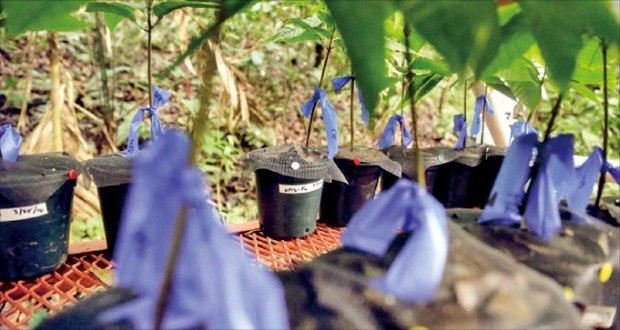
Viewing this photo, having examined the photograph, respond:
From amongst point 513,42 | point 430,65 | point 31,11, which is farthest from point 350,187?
point 31,11

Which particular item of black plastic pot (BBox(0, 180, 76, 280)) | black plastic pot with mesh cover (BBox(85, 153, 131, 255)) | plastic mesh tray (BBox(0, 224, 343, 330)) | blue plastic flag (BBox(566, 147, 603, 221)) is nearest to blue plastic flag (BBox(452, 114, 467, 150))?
plastic mesh tray (BBox(0, 224, 343, 330))

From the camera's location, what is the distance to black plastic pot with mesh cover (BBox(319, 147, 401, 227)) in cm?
110

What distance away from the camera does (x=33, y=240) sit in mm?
797

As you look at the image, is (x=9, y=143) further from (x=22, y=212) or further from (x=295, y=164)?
(x=295, y=164)

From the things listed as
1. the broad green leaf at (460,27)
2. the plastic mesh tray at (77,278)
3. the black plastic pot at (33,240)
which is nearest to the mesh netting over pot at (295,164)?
the plastic mesh tray at (77,278)

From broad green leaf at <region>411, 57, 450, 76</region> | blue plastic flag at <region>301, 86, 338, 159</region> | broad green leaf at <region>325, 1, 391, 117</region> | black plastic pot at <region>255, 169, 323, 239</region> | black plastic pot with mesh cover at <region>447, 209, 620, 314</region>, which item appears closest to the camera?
broad green leaf at <region>325, 1, 391, 117</region>

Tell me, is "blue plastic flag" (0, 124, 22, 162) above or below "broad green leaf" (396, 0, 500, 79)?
below

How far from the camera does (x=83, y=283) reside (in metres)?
0.75

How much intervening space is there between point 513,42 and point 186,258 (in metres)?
0.32

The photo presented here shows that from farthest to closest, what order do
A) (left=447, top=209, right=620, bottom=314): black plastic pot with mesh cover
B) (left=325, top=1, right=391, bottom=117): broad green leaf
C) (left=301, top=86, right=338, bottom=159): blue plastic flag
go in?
(left=301, top=86, right=338, bottom=159): blue plastic flag → (left=447, top=209, right=620, bottom=314): black plastic pot with mesh cover → (left=325, top=1, right=391, bottom=117): broad green leaf

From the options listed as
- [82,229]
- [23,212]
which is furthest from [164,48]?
[23,212]

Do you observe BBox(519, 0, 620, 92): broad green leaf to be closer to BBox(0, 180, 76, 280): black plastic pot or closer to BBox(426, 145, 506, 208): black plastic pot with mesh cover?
BBox(0, 180, 76, 280): black plastic pot

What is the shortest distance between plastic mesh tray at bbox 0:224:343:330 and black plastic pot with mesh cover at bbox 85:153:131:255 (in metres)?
0.09

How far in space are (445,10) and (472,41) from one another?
25 millimetres
